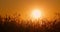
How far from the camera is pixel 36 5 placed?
177cm

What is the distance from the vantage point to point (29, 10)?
5.74ft

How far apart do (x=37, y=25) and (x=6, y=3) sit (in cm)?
42

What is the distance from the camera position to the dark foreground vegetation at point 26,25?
165 centimetres

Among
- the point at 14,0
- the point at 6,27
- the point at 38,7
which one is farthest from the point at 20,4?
the point at 6,27

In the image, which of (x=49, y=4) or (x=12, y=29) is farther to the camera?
(x=49, y=4)

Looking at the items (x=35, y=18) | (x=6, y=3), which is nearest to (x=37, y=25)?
(x=35, y=18)

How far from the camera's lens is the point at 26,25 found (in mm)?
1671

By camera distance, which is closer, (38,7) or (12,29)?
(12,29)

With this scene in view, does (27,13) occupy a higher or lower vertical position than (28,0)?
lower

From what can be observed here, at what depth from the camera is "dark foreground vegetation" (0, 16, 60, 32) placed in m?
1.65

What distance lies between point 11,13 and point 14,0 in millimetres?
167

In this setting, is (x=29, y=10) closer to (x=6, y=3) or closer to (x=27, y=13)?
(x=27, y=13)

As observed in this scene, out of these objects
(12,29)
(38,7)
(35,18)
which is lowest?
(12,29)

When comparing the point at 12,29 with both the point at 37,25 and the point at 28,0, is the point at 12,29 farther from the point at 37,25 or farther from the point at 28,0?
the point at 28,0
